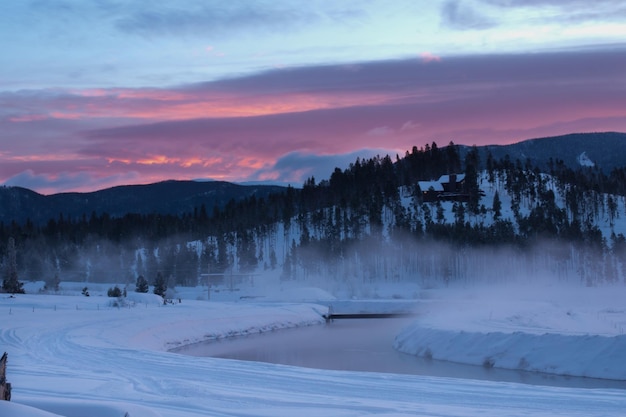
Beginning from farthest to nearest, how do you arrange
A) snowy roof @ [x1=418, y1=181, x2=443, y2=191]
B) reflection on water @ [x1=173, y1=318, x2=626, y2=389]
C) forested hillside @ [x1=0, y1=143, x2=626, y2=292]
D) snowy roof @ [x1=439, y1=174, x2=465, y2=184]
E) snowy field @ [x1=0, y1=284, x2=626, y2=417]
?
snowy roof @ [x1=439, y1=174, x2=465, y2=184] → snowy roof @ [x1=418, y1=181, x2=443, y2=191] → forested hillside @ [x1=0, y1=143, x2=626, y2=292] → reflection on water @ [x1=173, y1=318, x2=626, y2=389] → snowy field @ [x1=0, y1=284, x2=626, y2=417]

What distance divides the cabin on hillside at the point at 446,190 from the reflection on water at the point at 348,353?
79213mm

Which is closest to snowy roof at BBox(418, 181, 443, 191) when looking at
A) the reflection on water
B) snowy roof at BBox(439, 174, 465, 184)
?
snowy roof at BBox(439, 174, 465, 184)

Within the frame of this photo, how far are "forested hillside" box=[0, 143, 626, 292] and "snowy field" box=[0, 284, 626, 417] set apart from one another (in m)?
60.7

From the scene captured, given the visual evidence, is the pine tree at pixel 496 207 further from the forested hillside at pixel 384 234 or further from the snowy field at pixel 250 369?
the snowy field at pixel 250 369

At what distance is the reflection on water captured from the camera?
1086 inches

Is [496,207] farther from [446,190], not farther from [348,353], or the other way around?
[348,353]

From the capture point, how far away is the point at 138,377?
2023cm

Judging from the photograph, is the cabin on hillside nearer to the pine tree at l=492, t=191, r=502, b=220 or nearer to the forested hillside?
the forested hillside

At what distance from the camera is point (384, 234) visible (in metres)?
129

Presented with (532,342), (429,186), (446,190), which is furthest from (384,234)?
(532,342)

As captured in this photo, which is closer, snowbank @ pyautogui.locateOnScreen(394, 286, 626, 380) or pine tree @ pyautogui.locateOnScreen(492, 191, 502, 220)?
snowbank @ pyautogui.locateOnScreen(394, 286, 626, 380)

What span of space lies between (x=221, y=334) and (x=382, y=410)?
34.3 meters

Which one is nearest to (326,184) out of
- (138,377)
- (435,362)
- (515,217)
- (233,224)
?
(233,224)

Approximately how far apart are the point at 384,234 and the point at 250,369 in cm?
10733
